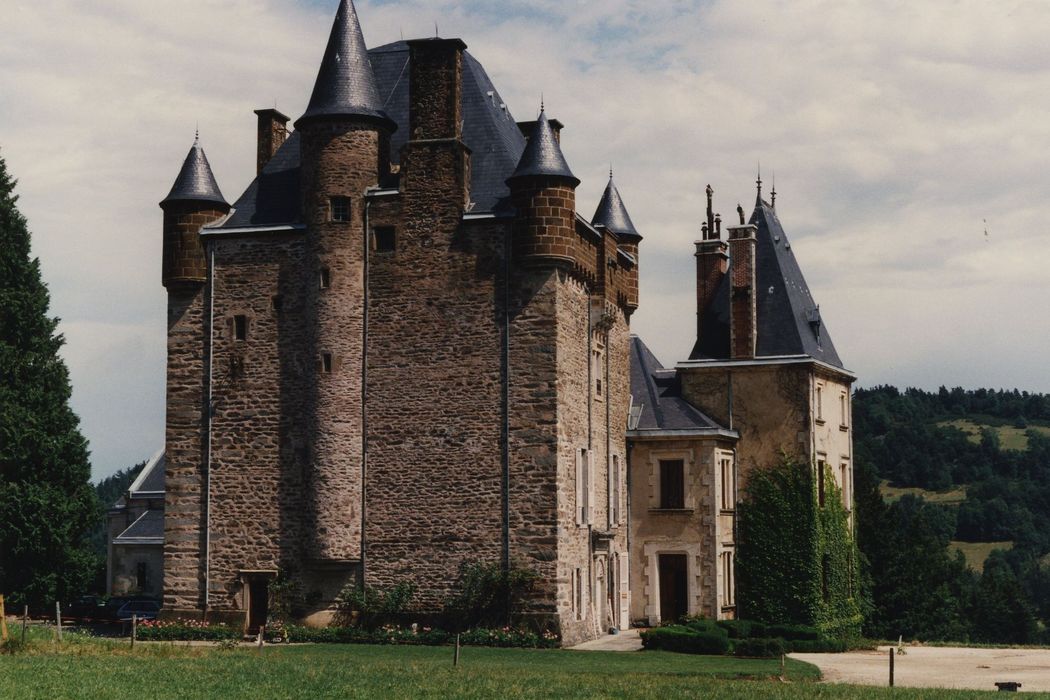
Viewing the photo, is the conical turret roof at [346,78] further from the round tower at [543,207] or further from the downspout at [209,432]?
the downspout at [209,432]

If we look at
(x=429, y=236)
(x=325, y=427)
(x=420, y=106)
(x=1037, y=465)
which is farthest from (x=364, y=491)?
(x=1037, y=465)

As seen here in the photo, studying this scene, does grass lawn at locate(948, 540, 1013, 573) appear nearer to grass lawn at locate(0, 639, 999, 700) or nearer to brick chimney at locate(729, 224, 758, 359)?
brick chimney at locate(729, 224, 758, 359)

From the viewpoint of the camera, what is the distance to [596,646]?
3759 cm

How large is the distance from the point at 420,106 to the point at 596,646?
50.7ft

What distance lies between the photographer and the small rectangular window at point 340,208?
3894 centimetres

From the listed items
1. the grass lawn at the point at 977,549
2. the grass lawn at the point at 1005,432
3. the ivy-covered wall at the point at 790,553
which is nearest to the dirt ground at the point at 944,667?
the ivy-covered wall at the point at 790,553

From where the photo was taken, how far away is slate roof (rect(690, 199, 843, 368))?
149 ft

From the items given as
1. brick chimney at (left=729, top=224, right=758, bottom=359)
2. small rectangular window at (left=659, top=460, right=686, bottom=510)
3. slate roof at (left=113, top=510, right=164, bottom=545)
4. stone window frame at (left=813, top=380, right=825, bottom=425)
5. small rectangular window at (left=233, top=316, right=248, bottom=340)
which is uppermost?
brick chimney at (left=729, top=224, right=758, bottom=359)

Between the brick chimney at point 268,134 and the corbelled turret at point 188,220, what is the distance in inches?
104

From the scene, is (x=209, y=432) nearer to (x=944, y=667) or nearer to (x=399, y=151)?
(x=399, y=151)

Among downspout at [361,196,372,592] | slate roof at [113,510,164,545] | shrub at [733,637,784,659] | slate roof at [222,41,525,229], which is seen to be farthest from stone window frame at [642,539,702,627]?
slate roof at [113,510,164,545]

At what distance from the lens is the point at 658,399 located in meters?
46.4

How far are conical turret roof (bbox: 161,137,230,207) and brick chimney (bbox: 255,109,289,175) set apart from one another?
2.15 m

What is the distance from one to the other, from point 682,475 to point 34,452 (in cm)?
2220
